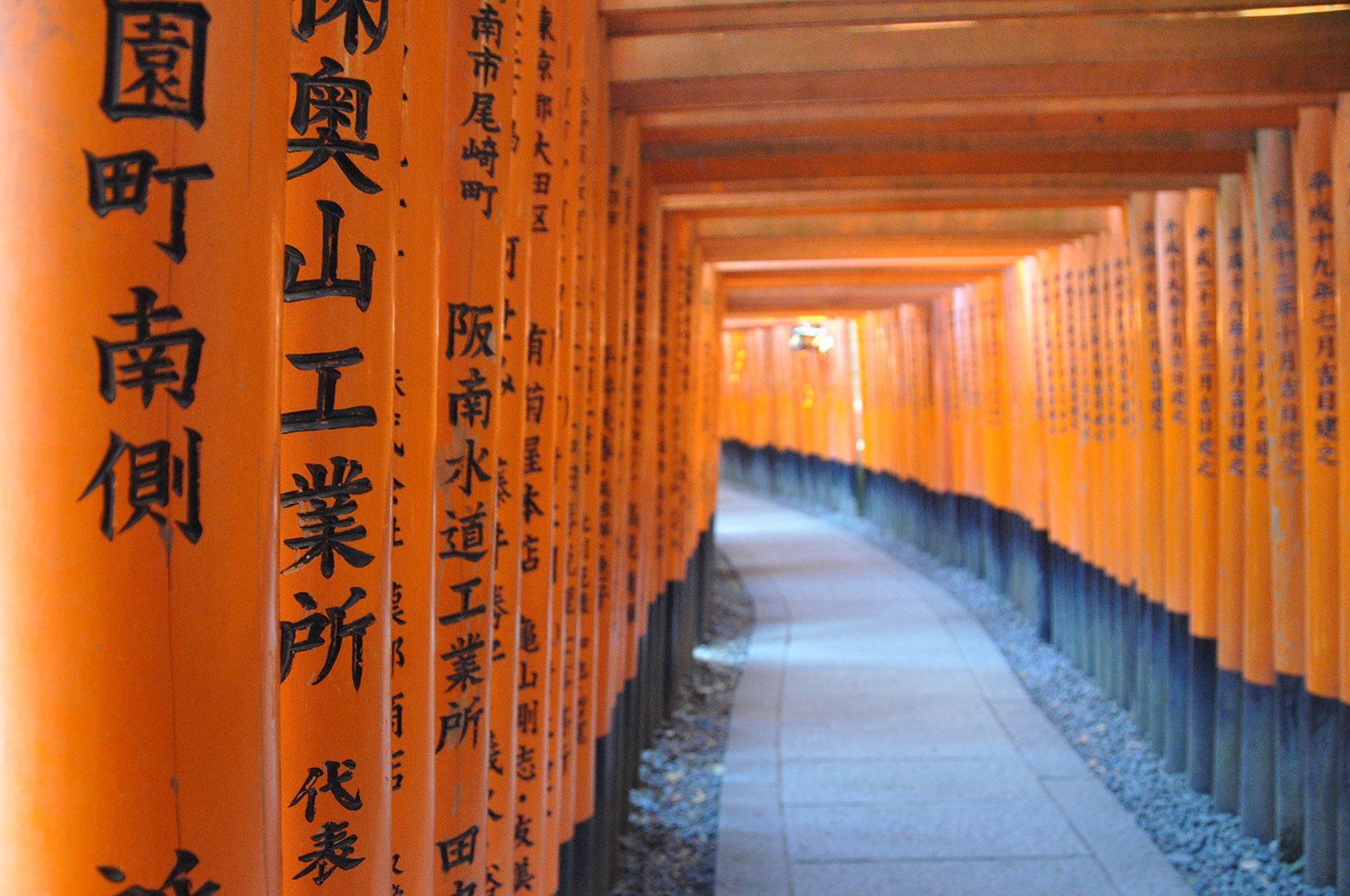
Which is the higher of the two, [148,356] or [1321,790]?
[148,356]

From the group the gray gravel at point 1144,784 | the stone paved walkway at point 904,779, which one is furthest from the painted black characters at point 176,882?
the gray gravel at point 1144,784

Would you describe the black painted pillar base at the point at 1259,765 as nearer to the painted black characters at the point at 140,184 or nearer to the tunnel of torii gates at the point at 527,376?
the tunnel of torii gates at the point at 527,376

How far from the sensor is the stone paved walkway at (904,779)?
497 centimetres

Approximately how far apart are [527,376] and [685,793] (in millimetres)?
3906

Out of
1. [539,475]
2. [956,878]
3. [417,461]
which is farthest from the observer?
[956,878]

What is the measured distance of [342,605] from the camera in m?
1.59

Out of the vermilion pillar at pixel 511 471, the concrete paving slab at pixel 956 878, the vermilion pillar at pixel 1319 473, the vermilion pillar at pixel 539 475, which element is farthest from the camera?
the concrete paving slab at pixel 956 878

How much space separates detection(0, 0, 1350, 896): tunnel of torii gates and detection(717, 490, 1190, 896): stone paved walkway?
0.65 meters

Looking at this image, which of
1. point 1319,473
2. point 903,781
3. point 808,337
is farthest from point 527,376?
point 808,337

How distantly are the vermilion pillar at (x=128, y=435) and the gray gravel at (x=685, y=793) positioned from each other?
4.16m

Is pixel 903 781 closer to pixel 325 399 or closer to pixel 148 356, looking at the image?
pixel 325 399

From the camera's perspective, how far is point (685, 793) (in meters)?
6.18

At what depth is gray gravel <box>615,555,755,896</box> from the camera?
5117 mm

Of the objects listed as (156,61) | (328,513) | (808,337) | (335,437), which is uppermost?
(808,337)
